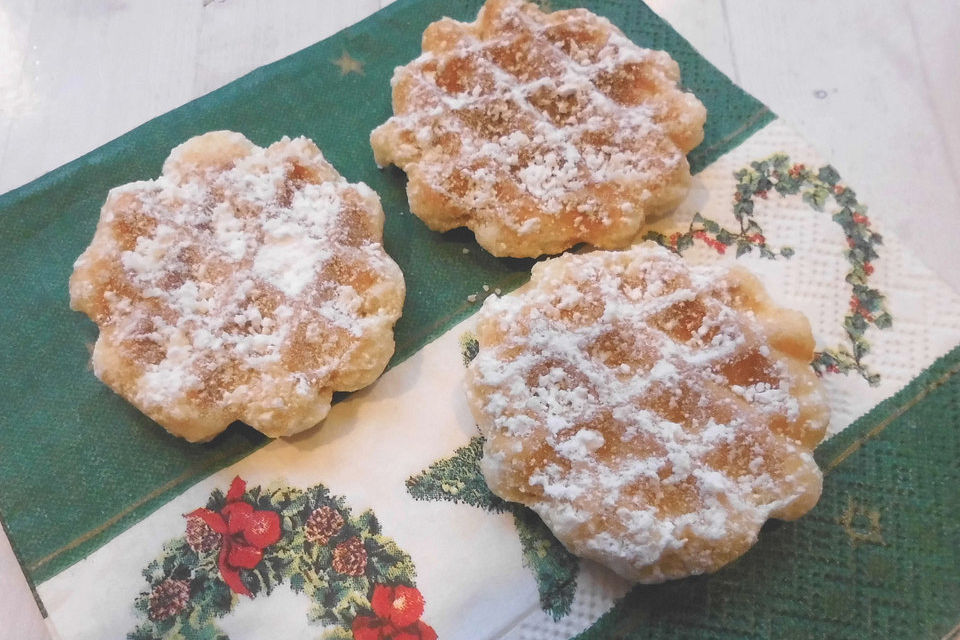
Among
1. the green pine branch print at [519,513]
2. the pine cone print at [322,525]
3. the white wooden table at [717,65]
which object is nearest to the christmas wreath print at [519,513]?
the green pine branch print at [519,513]

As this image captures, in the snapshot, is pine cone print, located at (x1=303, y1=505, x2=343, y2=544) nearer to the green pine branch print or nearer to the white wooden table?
the green pine branch print

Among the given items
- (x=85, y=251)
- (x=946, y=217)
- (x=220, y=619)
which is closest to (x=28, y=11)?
(x=85, y=251)

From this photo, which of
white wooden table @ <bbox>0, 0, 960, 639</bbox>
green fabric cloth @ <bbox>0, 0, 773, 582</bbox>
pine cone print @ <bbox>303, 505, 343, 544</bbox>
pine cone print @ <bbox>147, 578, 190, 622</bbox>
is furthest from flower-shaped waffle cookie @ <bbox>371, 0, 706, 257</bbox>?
pine cone print @ <bbox>147, 578, 190, 622</bbox>

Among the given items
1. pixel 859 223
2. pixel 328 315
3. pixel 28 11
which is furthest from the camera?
pixel 28 11

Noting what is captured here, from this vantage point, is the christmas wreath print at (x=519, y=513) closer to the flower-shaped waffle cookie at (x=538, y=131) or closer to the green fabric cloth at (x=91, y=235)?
the green fabric cloth at (x=91, y=235)

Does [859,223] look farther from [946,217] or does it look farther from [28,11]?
[28,11]

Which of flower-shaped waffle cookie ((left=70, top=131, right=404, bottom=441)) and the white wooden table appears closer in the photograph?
flower-shaped waffle cookie ((left=70, top=131, right=404, bottom=441))
